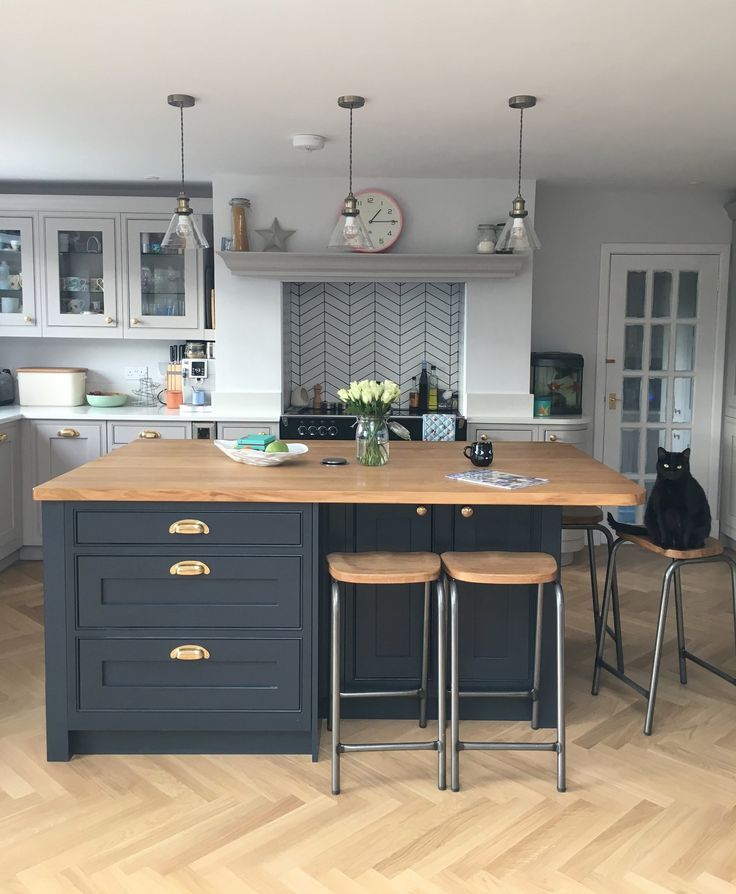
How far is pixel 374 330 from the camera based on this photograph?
5746mm

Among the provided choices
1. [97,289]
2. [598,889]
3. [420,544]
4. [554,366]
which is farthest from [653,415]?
[598,889]

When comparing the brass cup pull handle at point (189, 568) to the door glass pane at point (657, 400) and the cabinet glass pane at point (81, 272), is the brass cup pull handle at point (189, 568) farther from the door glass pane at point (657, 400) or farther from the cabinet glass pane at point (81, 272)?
the door glass pane at point (657, 400)

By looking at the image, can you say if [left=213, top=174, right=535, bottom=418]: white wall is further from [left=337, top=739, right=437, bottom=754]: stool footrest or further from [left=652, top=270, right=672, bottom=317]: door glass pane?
[left=337, top=739, right=437, bottom=754]: stool footrest

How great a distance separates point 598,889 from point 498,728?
0.93 meters

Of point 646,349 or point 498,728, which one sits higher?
point 646,349

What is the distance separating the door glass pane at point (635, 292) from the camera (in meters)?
5.90

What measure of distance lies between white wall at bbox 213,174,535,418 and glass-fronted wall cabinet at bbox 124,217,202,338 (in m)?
0.30

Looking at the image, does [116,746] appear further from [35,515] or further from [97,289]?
[97,289]

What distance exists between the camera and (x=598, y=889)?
224 centimetres

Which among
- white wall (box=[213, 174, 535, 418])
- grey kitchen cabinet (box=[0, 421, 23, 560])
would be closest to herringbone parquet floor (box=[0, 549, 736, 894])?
grey kitchen cabinet (box=[0, 421, 23, 560])

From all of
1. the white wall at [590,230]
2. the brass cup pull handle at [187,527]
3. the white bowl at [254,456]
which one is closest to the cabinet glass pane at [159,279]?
the white wall at [590,230]

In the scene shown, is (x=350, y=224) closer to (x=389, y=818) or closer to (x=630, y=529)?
(x=630, y=529)

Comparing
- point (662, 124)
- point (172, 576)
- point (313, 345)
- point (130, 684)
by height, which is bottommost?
point (130, 684)

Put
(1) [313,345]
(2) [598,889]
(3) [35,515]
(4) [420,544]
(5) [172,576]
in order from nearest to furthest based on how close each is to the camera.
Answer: (2) [598,889], (5) [172,576], (4) [420,544], (3) [35,515], (1) [313,345]
